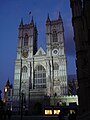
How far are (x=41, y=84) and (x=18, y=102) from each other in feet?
28.5

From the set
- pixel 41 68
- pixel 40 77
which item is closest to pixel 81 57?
pixel 40 77

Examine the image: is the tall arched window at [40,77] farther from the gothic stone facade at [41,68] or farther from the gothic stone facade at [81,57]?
the gothic stone facade at [81,57]

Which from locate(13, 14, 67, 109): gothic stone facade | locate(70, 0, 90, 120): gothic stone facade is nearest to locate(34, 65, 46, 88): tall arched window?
locate(13, 14, 67, 109): gothic stone facade

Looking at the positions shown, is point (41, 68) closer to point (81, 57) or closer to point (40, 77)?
point (40, 77)

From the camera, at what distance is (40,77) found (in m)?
56.8

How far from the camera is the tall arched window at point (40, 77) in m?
56.1

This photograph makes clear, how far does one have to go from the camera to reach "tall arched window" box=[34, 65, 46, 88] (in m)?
56.1

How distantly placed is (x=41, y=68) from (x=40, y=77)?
2.93 m

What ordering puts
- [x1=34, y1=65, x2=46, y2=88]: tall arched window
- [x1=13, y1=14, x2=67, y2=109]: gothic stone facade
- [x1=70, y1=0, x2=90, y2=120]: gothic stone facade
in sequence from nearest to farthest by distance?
[x1=70, y1=0, x2=90, y2=120]: gothic stone facade
[x1=13, y1=14, x2=67, y2=109]: gothic stone facade
[x1=34, y1=65, x2=46, y2=88]: tall arched window

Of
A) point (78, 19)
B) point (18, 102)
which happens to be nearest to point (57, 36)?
point (18, 102)

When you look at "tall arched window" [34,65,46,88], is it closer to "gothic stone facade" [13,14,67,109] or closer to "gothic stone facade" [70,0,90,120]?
"gothic stone facade" [13,14,67,109]

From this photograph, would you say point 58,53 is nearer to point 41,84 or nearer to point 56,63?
point 56,63

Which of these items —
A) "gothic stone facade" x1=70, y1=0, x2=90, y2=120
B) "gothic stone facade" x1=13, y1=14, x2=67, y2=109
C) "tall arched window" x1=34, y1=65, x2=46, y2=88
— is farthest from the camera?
"tall arched window" x1=34, y1=65, x2=46, y2=88

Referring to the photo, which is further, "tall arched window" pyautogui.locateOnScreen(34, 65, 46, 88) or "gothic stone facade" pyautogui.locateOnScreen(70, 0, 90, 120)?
"tall arched window" pyautogui.locateOnScreen(34, 65, 46, 88)
